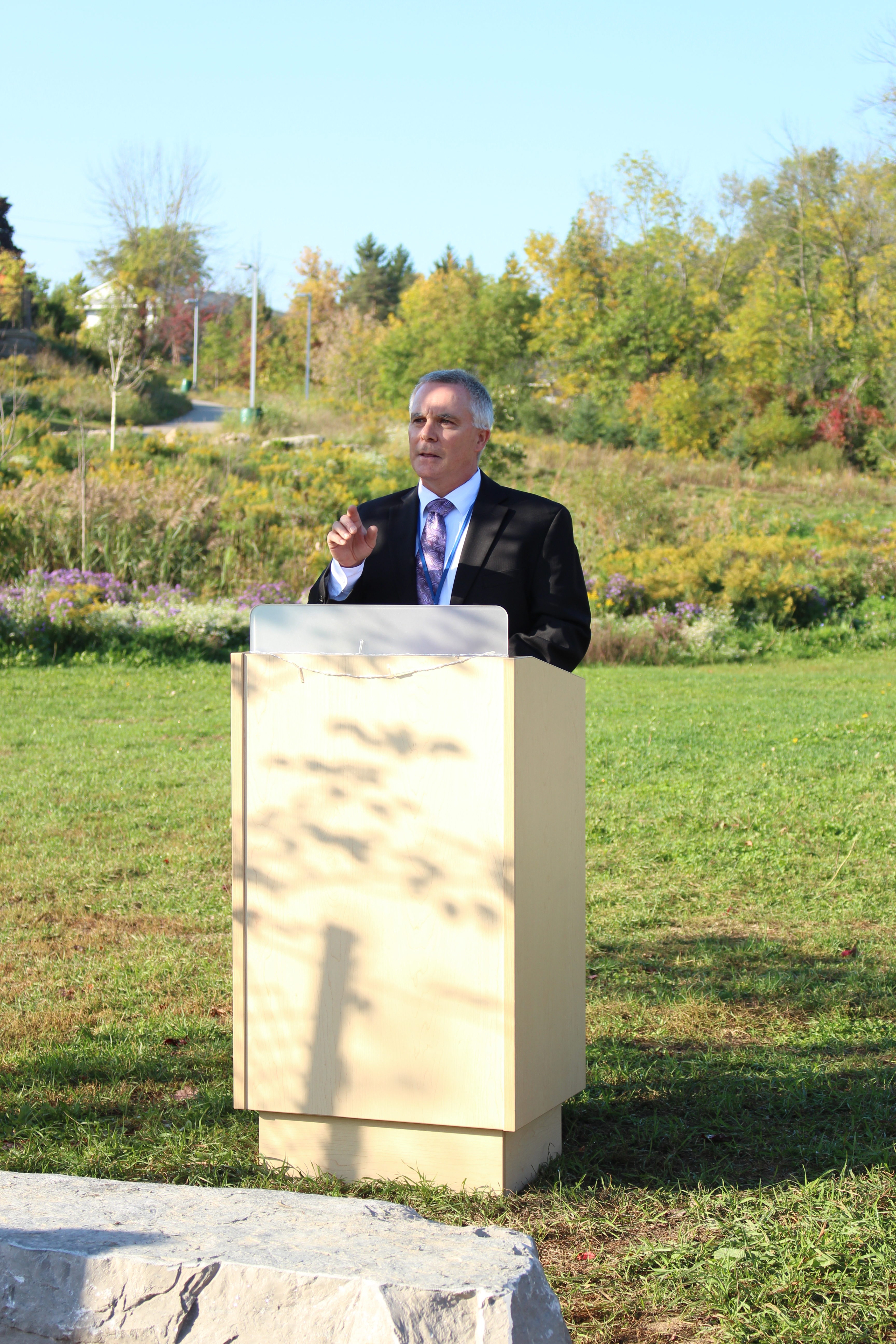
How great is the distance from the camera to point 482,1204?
258cm

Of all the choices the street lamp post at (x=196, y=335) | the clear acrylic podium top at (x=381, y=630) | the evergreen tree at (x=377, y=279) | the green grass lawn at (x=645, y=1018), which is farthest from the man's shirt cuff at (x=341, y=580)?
the evergreen tree at (x=377, y=279)

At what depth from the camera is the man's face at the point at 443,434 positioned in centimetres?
299

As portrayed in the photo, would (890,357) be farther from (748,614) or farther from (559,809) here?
(559,809)

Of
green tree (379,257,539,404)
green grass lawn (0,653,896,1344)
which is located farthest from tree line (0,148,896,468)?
green grass lawn (0,653,896,1344)

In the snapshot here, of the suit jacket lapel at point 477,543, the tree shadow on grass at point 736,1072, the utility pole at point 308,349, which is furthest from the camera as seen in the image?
the utility pole at point 308,349

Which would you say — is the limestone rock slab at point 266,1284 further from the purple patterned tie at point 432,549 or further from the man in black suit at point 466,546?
the purple patterned tie at point 432,549

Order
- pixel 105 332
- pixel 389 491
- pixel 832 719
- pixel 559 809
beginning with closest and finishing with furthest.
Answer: pixel 559 809, pixel 832 719, pixel 389 491, pixel 105 332

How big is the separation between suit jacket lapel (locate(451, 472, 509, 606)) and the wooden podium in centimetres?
46

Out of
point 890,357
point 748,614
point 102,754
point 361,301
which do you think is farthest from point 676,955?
point 361,301

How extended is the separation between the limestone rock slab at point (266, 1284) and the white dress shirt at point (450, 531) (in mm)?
1562

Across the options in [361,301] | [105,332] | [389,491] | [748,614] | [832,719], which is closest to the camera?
[832,719]

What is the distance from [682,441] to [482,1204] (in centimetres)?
3347

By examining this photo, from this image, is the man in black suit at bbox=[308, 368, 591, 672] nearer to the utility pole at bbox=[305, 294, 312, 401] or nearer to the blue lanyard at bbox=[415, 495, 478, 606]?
the blue lanyard at bbox=[415, 495, 478, 606]

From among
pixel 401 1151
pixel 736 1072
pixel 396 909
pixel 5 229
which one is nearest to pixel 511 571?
pixel 396 909
